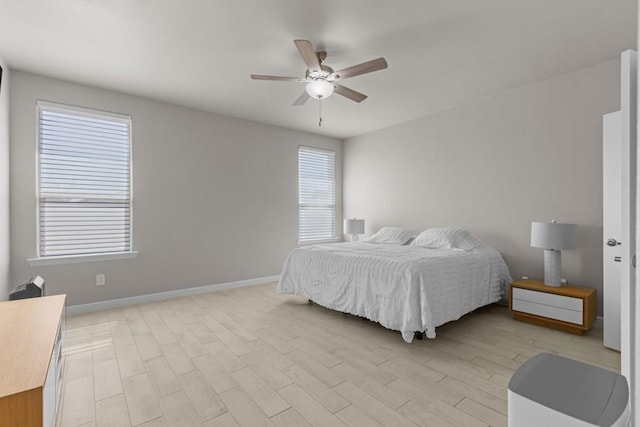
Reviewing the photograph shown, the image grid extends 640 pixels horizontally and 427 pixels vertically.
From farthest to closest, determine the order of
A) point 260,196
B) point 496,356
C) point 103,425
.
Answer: point 260,196
point 496,356
point 103,425

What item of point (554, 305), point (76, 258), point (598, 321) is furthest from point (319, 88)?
point (598, 321)

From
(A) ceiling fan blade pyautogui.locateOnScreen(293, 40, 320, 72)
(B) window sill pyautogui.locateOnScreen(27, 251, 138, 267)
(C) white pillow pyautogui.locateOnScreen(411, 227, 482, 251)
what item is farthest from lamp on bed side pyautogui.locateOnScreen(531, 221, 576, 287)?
(B) window sill pyautogui.locateOnScreen(27, 251, 138, 267)

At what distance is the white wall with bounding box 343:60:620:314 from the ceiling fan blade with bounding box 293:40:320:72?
8.54 ft

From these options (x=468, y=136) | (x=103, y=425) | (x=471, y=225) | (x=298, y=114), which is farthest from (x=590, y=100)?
(x=103, y=425)

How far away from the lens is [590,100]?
3.11 metres

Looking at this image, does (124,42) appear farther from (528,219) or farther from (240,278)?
(528,219)

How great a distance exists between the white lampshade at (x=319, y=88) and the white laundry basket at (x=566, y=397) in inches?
96.1

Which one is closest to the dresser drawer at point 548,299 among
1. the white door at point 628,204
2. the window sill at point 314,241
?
the white door at point 628,204

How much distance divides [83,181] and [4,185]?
66cm

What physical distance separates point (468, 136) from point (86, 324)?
4.96m

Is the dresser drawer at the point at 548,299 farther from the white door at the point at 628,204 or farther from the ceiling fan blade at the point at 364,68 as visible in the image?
the ceiling fan blade at the point at 364,68

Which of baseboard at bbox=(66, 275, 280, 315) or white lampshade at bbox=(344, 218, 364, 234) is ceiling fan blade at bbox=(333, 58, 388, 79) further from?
baseboard at bbox=(66, 275, 280, 315)

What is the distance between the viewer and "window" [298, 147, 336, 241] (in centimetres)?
550

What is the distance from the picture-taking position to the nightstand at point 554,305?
2742mm
